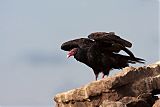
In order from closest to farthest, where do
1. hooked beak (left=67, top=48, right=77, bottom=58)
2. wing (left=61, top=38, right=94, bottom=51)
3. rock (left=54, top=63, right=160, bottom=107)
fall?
rock (left=54, top=63, right=160, bottom=107)
wing (left=61, top=38, right=94, bottom=51)
hooked beak (left=67, top=48, right=77, bottom=58)

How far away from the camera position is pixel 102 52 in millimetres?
14594

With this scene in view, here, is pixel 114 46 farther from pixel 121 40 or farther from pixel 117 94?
pixel 117 94

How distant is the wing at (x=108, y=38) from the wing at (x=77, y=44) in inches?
35.5

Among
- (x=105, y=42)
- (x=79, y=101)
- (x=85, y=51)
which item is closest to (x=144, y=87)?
(x=79, y=101)

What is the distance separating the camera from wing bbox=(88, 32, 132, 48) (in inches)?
510

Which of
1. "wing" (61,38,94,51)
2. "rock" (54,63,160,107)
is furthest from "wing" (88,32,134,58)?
"rock" (54,63,160,107)

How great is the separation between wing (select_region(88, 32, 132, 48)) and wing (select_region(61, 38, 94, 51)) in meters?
0.90

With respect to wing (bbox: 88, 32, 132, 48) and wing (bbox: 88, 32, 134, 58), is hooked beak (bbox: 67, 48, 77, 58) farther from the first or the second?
wing (bbox: 88, 32, 132, 48)

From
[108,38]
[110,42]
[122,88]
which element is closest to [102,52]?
[110,42]

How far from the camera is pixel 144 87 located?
10609 mm

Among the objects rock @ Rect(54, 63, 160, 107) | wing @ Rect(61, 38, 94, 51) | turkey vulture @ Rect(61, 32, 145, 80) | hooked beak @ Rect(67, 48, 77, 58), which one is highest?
wing @ Rect(61, 38, 94, 51)

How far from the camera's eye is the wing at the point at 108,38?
1296cm

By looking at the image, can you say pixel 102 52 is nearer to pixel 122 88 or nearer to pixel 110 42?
pixel 110 42

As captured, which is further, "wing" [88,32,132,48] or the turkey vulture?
the turkey vulture
